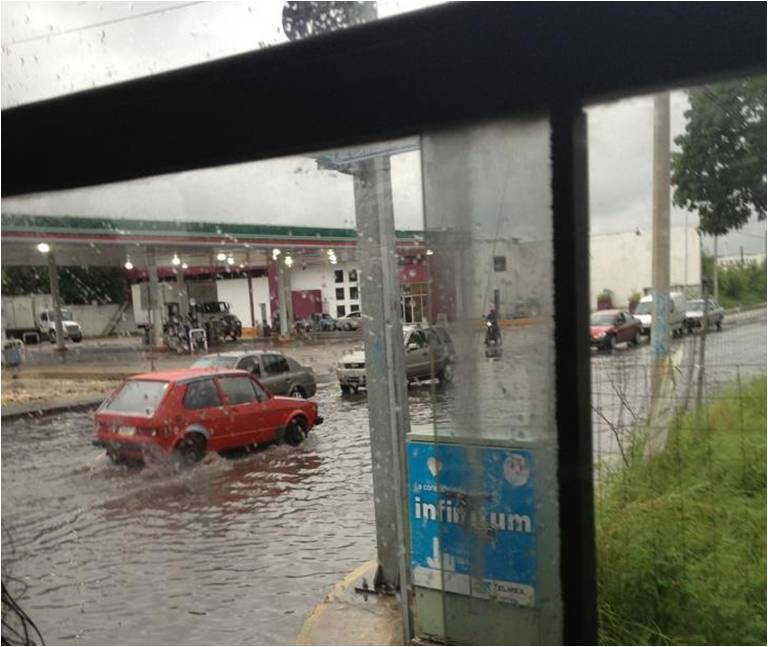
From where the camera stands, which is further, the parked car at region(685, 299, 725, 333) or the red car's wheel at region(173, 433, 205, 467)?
the red car's wheel at region(173, 433, 205, 467)

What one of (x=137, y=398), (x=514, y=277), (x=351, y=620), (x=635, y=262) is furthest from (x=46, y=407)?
(x=635, y=262)

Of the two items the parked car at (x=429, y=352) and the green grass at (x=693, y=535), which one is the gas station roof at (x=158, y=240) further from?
the green grass at (x=693, y=535)

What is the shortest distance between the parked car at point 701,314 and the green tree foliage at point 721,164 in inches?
4.8

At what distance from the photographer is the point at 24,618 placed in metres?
1.69

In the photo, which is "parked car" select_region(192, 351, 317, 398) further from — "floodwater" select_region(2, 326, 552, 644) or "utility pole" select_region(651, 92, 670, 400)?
"utility pole" select_region(651, 92, 670, 400)

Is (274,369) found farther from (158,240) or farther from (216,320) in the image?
(158,240)

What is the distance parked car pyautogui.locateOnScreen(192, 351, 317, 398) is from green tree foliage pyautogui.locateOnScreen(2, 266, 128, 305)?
445 mm

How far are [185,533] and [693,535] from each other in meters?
2.17

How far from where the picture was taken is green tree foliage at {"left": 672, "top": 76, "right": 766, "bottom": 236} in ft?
3.01

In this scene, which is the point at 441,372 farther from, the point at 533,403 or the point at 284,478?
the point at 284,478

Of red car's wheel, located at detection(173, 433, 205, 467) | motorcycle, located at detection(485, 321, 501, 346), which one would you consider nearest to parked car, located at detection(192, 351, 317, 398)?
red car's wheel, located at detection(173, 433, 205, 467)

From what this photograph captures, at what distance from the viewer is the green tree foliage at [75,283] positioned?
1851 millimetres

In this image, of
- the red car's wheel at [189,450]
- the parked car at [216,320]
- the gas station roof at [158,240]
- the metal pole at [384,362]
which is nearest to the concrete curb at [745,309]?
the gas station roof at [158,240]

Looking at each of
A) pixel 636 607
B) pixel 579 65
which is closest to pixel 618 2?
pixel 579 65
